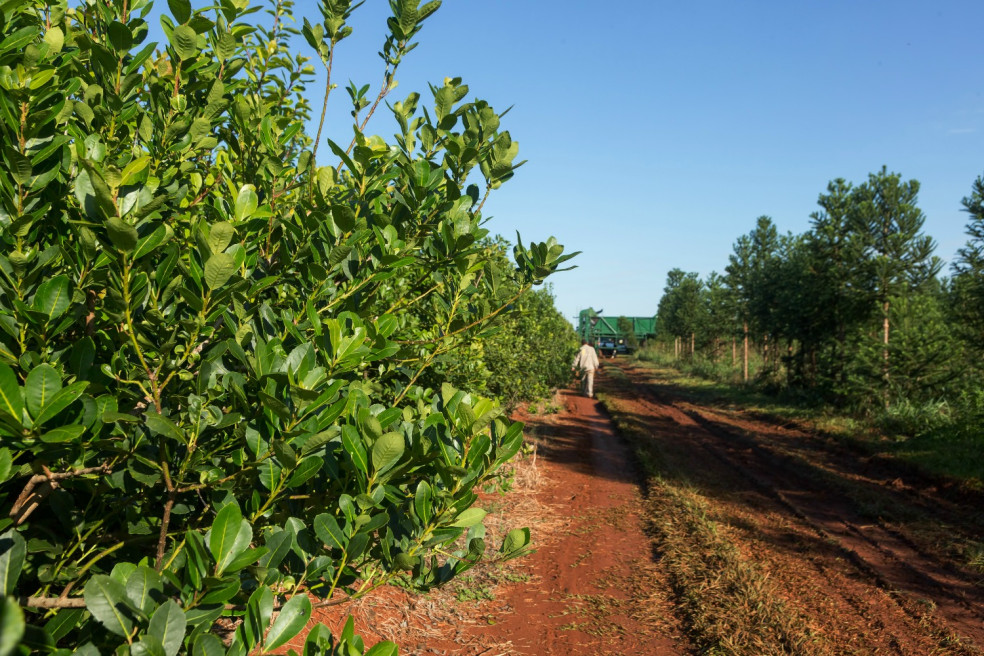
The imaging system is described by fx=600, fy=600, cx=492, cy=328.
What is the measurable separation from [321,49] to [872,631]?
17.7 ft

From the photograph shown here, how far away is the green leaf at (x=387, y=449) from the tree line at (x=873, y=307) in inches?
489

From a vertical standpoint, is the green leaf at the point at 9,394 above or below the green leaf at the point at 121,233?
below

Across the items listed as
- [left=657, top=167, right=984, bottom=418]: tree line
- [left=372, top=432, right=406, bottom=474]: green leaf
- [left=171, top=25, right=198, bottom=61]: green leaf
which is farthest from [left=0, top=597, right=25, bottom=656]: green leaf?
[left=657, top=167, right=984, bottom=418]: tree line

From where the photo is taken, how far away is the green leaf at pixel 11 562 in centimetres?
100

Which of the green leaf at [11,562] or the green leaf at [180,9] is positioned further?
the green leaf at [180,9]

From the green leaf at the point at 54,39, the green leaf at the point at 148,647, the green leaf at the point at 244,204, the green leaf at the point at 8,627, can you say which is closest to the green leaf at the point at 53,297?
the green leaf at the point at 244,204

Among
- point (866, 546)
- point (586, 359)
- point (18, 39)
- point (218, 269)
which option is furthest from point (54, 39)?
point (586, 359)

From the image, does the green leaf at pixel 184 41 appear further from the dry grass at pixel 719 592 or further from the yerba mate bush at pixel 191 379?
the dry grass at pixel 719 592

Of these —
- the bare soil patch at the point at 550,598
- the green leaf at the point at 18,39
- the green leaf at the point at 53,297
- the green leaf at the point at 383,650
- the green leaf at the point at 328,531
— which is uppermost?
the green leaf at the point at 18,39

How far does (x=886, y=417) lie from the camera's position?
12.1m

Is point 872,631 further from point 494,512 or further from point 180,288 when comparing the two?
point 180,288

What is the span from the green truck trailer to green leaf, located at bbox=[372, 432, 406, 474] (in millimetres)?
36171

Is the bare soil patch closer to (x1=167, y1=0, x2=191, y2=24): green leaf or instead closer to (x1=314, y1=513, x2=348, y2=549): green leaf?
(x1=314, y1=513, x2=348, y2=549): green leaf

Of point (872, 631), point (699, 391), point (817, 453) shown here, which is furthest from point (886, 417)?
point (699, 391)
